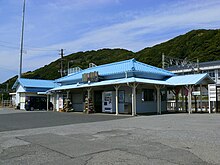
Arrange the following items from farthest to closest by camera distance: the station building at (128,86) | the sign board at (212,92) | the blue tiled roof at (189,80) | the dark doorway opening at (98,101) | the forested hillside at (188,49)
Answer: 1. the forested hillside at (188,49)
2. the dark doorway opening at (98,101)
3. the sign board at (212,92)
4. the station building at (128,86)
5. the blue tiled roof at (189,80)

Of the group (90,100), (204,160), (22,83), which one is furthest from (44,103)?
(204,160)

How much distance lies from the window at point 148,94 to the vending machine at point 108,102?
9.37 ft

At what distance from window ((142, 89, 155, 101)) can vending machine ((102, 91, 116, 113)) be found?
9.37ft

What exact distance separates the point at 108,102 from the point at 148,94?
3.84m

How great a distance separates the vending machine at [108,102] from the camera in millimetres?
26000

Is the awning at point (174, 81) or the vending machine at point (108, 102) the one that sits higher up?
the awning at point (174, 81)

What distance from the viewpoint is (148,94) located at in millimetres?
25734

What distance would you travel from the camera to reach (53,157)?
269 inches

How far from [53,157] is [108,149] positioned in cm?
160

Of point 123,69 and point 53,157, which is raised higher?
point 123,69

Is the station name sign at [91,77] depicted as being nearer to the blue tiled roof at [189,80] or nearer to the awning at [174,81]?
the awning at [174,81]

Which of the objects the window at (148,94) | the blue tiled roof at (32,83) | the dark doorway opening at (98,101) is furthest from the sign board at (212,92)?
the blue tiled roof at (32,83)

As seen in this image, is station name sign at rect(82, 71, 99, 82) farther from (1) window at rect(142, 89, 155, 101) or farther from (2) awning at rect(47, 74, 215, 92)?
(1) window at rect(142, 89, 155, 101)

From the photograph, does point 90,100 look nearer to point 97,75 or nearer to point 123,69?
point 97,75
